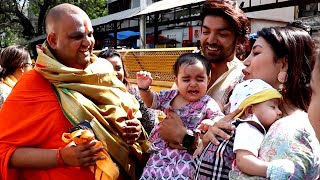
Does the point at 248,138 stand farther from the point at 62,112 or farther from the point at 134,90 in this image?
the point at 134,90

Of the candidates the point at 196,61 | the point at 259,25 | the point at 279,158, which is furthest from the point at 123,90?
the point at 259,25

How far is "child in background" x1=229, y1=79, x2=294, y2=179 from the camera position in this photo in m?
1.41

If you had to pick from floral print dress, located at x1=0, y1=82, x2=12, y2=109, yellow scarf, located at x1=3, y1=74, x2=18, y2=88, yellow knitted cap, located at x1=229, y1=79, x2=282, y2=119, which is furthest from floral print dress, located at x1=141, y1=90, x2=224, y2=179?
yellow scarf, located at x1=3, y1=74, x2=18, y2=88

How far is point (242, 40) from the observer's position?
8.39ft

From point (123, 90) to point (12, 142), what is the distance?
30.0 inches

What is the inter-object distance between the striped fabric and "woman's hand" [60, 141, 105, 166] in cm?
65

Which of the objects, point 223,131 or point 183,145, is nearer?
point 223,131

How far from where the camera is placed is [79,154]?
2066 millimetres

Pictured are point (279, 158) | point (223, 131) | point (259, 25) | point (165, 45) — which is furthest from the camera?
point (165, 45)

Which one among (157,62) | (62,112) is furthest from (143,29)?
(62,112)

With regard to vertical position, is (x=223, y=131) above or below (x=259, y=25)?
below

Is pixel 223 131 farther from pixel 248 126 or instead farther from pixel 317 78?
pixel 317 78

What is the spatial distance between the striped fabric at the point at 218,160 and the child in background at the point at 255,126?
79mm

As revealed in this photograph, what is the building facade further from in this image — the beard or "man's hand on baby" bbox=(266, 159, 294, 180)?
"man's hand on baby" bbox=(266, 159, 294, 180)
